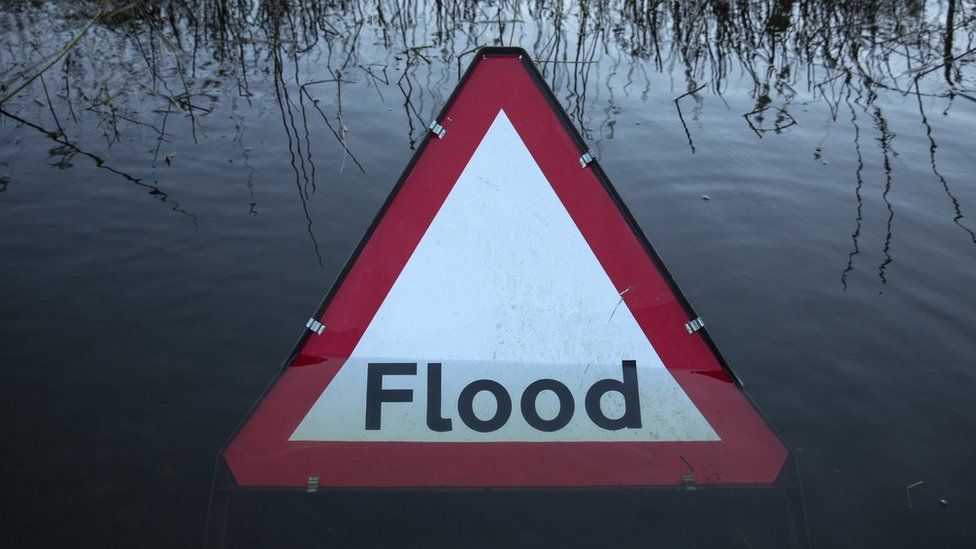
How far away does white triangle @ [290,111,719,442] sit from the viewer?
7.16 feet

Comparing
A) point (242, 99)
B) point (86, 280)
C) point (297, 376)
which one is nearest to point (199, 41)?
point (242, 99)

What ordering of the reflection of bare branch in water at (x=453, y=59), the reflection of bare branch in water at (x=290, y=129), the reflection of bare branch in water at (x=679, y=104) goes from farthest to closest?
1. the reflection of bare branch in water at (x=453, y=59)
2. the reflection of bare branch in water at (x=679, y=104)
3. the reflection of bare branch in water at (x=290, y=129)

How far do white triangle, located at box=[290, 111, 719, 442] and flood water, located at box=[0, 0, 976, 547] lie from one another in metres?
0.63

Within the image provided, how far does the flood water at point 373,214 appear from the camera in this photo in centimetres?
289

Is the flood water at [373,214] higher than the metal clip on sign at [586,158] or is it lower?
lower

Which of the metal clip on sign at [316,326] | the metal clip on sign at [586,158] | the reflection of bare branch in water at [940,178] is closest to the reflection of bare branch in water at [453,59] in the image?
the reflection of bare branch in water at [940,178]

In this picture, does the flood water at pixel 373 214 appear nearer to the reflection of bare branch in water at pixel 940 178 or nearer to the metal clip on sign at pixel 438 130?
the reflection of bare branch in water at pixel 940 178

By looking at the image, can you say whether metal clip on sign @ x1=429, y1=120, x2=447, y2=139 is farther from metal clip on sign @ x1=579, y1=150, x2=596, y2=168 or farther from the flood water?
the flood water

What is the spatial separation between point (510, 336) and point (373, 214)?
2985 mm

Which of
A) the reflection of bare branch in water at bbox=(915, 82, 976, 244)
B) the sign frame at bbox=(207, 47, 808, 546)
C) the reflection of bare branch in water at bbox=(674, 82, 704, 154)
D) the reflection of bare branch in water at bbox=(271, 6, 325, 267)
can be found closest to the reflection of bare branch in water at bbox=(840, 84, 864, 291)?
the reflection of bare branch in water at bbox=(915, 82, 976, 244)

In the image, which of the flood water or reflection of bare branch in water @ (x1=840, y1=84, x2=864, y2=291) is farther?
reflection of bare branch in water @ (x1=840, y1=84, x2=864, y2=291)

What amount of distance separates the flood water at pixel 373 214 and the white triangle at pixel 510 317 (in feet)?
2.07

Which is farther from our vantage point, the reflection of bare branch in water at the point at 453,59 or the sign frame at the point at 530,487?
the reflection of bare branch in water at the point at 453,59

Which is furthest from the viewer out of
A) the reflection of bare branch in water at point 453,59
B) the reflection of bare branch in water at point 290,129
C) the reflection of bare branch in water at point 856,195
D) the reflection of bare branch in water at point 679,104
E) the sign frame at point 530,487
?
the reflection of bare branch in water at point 453,59
